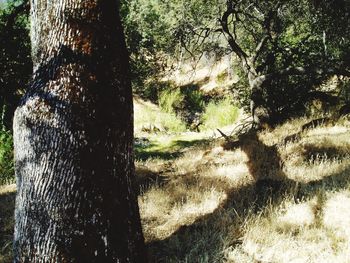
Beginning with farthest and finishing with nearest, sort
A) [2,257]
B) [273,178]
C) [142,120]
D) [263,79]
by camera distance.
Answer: [142,120], [263,79], [273,178], [2,257]

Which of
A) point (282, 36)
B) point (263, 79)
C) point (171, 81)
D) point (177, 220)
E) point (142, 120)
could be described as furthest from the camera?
point (171, 81)

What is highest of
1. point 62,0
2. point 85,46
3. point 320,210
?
point 62,0

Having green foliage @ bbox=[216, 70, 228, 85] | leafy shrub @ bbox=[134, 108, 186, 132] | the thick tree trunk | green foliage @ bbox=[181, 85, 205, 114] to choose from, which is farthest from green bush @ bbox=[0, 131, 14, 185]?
green foliage @ bbox=[216, 70, 228, 85]

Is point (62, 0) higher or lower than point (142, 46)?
lower

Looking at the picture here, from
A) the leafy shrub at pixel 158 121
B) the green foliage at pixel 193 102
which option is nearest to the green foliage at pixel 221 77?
the green foliage at pixel 193 102

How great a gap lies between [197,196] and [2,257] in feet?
7.27

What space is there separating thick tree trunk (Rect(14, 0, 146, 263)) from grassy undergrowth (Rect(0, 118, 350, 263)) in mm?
986

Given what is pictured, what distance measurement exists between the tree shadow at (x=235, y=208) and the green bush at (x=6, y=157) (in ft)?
19.6

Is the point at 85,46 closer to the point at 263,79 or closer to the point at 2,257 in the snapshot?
the point at 2,257

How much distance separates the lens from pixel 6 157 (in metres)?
9.48

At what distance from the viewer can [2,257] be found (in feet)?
13.0

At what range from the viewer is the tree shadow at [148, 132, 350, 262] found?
11.7 feet

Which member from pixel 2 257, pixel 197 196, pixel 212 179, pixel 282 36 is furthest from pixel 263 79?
pixel 2 257

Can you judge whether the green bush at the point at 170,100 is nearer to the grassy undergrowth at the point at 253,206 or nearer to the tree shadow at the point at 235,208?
the grassy undergrowth at the point at 253,206
